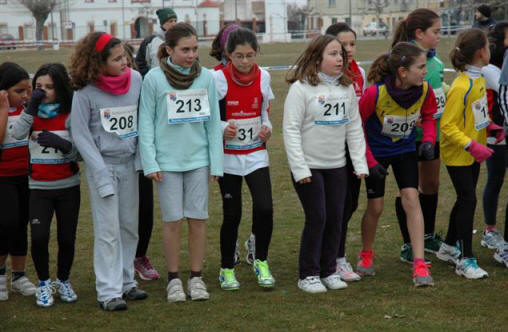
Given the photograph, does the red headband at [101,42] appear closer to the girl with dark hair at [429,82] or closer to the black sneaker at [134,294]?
the black sneaker at [134,294]

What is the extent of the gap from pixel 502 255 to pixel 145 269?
Answer: 8.98ft

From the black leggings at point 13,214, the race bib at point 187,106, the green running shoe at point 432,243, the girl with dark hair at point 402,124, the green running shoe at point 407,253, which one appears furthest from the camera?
the green running shoe at point 432,243

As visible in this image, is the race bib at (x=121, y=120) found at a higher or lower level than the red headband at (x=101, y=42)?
lower

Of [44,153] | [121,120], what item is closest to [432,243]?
[121,120]

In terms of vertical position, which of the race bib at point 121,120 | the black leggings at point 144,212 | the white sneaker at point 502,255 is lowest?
the white sneaker at point 502,255

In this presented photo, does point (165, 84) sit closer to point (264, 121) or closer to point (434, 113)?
point (264, 121)

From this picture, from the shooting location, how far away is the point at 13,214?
554 centimetres

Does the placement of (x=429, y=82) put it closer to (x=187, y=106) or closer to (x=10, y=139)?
(x=187, y=106)

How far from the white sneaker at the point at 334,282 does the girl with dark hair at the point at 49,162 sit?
180 cm

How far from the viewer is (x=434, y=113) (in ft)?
19.4

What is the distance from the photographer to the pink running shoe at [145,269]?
6129 millimetres

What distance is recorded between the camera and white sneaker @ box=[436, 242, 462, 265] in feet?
20.5

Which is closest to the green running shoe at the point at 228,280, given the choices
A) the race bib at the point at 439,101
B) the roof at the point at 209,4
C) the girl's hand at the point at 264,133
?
the girl's hand at the point at 264,133

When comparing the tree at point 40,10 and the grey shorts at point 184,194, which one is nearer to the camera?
the grey shorts at point 184,194
